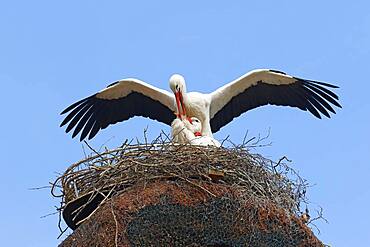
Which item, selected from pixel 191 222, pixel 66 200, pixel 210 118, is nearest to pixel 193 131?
pixel 210 118

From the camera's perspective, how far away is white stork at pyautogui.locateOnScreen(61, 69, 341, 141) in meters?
6.50

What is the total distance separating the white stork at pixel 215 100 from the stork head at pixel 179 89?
234 millimetres

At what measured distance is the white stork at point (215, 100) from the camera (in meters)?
6.50

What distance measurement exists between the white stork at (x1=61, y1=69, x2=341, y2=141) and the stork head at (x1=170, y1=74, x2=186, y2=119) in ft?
0.77

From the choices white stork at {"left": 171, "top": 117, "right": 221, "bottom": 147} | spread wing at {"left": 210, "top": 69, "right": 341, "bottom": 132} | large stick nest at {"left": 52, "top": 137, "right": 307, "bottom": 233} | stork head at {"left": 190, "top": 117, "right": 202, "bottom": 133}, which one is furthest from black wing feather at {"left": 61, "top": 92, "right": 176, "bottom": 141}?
large stick nest at {"left": 52, "top": 137, "right": 307, "bottom": 233}

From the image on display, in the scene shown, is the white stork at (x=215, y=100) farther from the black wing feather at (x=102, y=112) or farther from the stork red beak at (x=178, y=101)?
the stork red beak at (x=178, y=101)

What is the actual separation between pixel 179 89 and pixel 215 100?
1.44 ft

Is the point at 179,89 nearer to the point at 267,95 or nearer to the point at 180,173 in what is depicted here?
→ the point at 267,95

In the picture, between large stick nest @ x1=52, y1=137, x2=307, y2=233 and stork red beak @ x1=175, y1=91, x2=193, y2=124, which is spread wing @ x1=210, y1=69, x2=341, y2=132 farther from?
large stick nest @ x1=52, y1=137, x2=307, y2=233

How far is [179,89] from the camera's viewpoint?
20.0ft

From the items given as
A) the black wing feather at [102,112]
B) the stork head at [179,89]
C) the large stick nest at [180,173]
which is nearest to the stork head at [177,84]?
the stork head at [179,89]

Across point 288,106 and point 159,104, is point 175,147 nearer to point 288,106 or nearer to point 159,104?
point 159,104

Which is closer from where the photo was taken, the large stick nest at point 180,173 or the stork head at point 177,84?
the large stick nest at point 180,173

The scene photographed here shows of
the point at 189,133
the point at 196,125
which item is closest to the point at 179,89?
the point at 196,125
